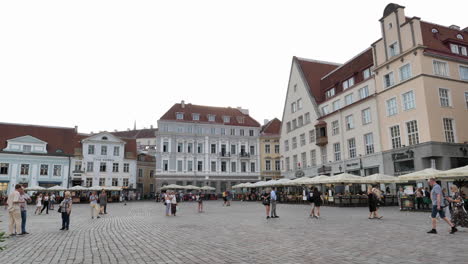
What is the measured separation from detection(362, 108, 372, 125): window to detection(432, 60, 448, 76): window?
8.04 metres

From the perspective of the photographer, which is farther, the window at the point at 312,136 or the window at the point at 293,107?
the window at the point at 293,107

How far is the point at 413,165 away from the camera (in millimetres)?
31359

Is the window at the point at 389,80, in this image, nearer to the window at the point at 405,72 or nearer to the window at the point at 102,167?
the window at the point at 405,72

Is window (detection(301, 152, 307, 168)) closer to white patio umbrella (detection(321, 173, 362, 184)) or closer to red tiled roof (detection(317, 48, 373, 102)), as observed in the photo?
red tiled roof (detection(317, 48, 373, 102))

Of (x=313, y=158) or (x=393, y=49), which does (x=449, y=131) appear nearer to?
(x=393, y=49)

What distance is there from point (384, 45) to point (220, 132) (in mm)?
38240

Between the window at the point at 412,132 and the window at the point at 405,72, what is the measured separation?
4335mm

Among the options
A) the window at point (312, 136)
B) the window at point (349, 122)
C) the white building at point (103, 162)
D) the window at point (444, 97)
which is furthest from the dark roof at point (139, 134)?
the window at point (444, 97)

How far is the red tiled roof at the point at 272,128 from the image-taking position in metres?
71.1

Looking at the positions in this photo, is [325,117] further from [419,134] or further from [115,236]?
[115,236]

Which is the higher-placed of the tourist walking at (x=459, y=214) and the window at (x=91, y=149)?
the window at (x=91, y=149)

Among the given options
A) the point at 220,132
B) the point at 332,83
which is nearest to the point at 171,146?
the point at 220,132

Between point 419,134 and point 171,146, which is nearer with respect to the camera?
point 419,134

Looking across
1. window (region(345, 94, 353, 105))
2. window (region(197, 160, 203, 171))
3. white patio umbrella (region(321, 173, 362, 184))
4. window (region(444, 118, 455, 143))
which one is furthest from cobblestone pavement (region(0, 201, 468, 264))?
window (region(197, 160, 203, 171))
